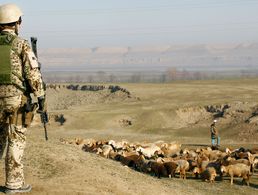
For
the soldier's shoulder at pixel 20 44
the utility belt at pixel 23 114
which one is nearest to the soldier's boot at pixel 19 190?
the utility belt at pixel 23 114

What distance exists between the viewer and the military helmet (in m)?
7.68

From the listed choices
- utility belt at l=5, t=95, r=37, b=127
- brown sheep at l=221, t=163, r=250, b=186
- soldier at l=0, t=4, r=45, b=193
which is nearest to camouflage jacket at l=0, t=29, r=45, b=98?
soldier at l=0, t=4, r=45, b=193

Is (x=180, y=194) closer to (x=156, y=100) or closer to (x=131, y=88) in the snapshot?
(x=156, y=100)

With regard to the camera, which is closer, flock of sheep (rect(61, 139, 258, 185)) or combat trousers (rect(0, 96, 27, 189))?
combat trousers (rect(0, 96, 27, 189))

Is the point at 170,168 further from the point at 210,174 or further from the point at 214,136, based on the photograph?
the point at 214,136

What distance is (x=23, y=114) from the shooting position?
8031 millimetres

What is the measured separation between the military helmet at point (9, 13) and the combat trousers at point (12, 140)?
4.33ft

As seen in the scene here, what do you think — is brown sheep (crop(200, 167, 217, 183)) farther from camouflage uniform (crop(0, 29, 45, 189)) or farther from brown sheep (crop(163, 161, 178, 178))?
camouflage uniform (crop(0, 29, 45, 189))

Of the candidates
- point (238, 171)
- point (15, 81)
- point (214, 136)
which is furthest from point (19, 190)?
point (214, 136)

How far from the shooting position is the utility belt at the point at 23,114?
7941 mm

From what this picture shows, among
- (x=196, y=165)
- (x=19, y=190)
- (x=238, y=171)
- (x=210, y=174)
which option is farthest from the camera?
(x=196, y=165)

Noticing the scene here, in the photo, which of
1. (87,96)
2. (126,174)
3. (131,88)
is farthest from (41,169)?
(87,96)

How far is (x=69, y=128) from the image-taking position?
45.3 meters

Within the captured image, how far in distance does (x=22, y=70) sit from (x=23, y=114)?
0.79 meters
